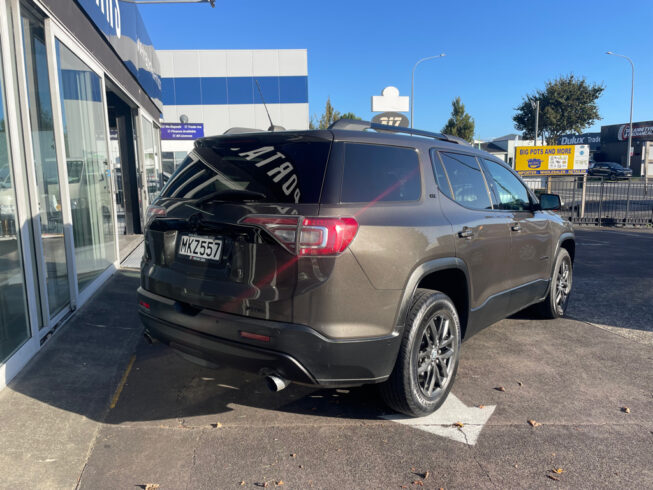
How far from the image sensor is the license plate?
2.79 metres

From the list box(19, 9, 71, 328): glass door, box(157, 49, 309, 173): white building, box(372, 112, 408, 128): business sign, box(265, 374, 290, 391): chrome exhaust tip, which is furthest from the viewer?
box(157, 49, 309, 173): white building

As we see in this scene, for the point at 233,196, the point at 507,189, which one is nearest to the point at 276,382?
the point at 233,196

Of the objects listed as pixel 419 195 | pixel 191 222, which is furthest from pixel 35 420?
pixel 419 195

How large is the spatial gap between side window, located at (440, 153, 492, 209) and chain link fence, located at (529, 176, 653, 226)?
14165 millimetres

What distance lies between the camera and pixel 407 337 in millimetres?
2924

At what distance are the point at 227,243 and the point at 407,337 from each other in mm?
1199

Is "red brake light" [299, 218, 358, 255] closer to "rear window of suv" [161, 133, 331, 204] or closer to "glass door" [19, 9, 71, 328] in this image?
"rear window of suv" [161, 133, 331, 204]

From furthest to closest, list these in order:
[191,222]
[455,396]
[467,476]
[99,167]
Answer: [99,167] < [455,396] < [191,222] < [467,476]

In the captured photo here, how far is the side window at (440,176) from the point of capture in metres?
3.44

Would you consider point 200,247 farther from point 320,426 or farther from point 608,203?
point 608,203

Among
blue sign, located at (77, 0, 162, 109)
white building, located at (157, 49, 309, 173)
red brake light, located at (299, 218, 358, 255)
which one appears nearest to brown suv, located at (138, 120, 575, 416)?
red brake light, located at (299, 218, 358, 255)

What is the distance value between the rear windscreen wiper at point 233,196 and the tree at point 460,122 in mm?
45590

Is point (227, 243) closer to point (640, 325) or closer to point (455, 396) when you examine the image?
point (455, 396)

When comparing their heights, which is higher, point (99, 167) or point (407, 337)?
point (99, 167)
